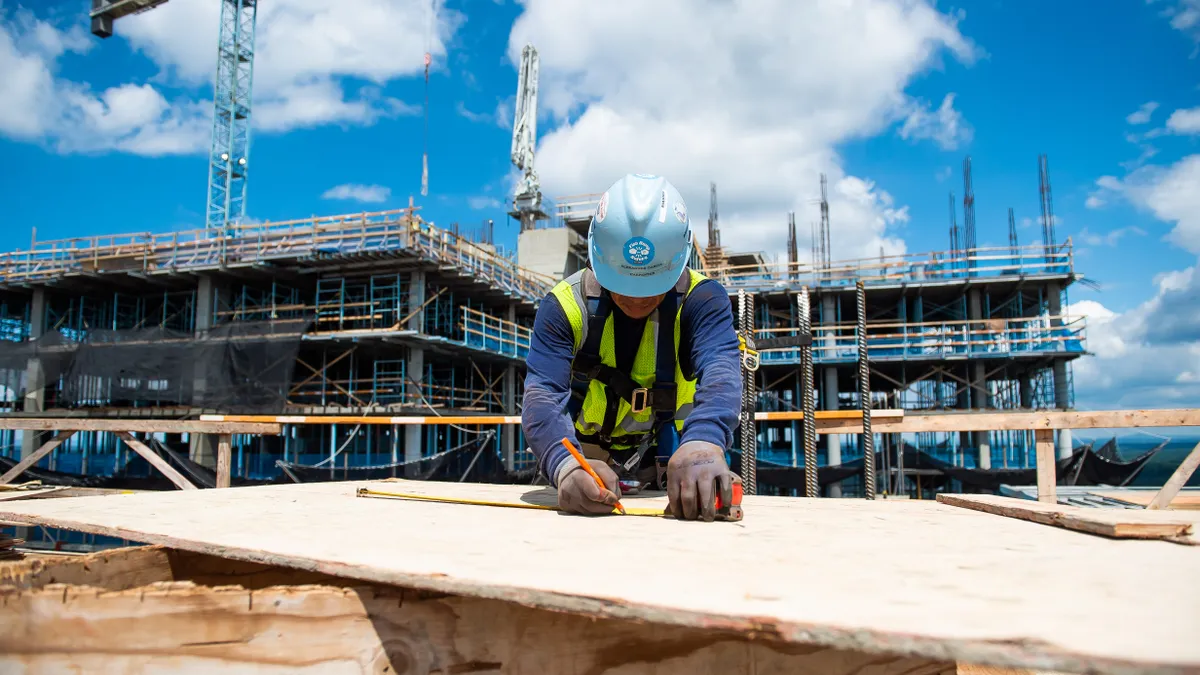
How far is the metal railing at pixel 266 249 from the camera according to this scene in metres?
21.1

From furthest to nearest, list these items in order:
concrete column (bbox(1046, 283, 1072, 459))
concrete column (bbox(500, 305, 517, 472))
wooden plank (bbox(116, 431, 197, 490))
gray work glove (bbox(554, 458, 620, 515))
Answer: concrete column (bbox(500, 305, 517, 472))
concrete column (bbox(1046, 283, 1072, 459))
wooden plank (bbox(116, 431, 197, 490))
gray work glove (bbox(554, 458, 620, 515))

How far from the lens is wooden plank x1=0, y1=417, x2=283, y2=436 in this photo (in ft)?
27.9

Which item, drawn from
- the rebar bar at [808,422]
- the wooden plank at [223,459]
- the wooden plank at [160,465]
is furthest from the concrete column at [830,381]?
the wooden plank at [160,465]

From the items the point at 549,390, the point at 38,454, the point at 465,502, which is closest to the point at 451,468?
the point at 38,454

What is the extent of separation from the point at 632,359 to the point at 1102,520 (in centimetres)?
175

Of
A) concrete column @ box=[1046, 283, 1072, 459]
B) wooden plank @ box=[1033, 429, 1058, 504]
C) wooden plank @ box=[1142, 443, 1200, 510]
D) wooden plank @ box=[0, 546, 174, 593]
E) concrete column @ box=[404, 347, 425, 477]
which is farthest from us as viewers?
concrete column @ box=[1046, 283, 1072, 459]

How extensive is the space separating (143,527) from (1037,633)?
2.08 m

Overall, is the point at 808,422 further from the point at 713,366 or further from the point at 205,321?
the point at 205,321

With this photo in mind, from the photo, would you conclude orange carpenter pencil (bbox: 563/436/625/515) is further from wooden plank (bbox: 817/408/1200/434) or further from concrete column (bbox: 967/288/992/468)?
concrete column (bbox: 967/288/992/468)

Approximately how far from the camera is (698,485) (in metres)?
2.14

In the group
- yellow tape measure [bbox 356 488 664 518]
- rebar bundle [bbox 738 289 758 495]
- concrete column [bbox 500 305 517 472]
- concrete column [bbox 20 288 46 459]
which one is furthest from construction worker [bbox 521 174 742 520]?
concrete column [bbox 500 305 517 472]

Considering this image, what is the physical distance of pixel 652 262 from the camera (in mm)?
2734

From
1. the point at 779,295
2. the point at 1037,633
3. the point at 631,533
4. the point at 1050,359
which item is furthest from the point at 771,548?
the point at 1050,359

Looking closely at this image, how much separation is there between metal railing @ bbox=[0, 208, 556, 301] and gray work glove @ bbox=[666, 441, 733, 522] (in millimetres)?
19383
